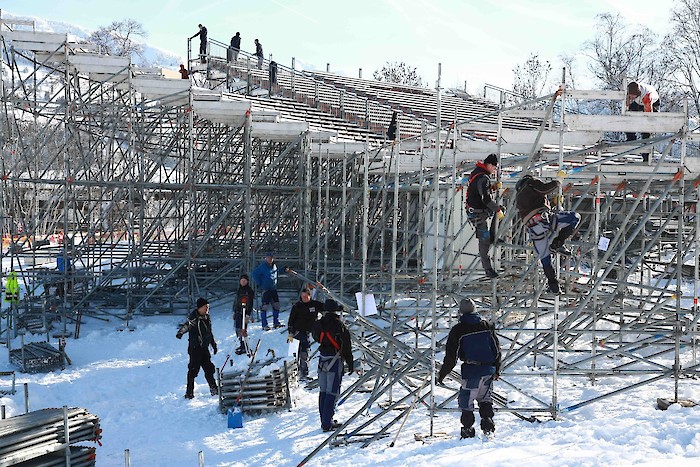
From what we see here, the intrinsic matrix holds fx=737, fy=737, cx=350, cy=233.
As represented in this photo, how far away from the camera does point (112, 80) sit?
18.8 m

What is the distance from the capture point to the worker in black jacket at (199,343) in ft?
39.6

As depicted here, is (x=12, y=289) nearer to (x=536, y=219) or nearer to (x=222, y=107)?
(x=222, y=107)

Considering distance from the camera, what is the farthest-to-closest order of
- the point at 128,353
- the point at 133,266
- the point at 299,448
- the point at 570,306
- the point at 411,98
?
the point at 411,98
the point at 133,266
the point at 128,353
the point at 570,306
the point at 299,448

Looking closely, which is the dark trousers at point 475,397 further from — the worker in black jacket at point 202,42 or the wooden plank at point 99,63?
the worker in black jacket at point 202,42

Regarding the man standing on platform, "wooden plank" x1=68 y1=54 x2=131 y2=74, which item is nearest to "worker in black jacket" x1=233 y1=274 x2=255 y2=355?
→ the man standing on platform

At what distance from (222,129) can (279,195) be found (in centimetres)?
312

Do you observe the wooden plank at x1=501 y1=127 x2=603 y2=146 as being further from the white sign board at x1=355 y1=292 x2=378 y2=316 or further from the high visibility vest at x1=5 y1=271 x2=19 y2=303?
the high visibility vest at x1=5 y1=271 x2=19 y2=303

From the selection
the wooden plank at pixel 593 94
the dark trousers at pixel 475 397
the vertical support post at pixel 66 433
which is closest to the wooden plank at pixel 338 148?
the wooden plank at pixel 593 94

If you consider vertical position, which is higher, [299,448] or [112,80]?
[112,80]

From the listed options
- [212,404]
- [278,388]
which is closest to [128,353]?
[212,404]

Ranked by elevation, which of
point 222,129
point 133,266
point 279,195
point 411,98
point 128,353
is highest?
point 411,98

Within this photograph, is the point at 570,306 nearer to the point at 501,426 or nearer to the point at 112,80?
the point at 501,426

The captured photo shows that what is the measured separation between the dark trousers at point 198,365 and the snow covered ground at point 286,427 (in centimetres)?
29

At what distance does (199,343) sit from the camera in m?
12.1
